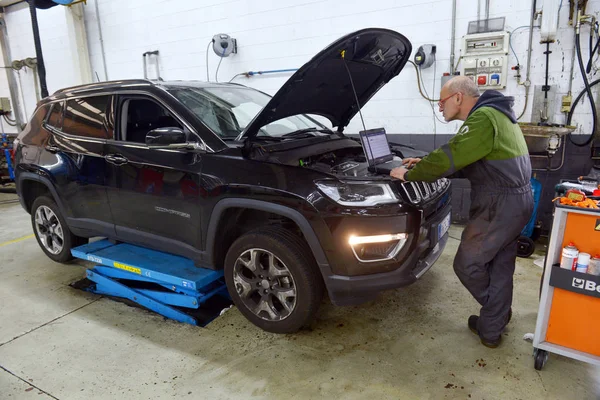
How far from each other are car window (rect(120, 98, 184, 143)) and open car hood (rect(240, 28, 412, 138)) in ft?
3.24

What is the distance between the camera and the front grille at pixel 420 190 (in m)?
2.26

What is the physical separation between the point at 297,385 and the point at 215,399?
44 cm

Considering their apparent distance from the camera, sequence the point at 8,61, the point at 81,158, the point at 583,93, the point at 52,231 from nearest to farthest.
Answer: the point at 81,158
the point at 52,231
the point at 583,93
the point at 8,61

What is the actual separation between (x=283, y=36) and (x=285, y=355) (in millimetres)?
4549

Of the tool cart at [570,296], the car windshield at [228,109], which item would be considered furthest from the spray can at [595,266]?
the car windshield at [228,109]

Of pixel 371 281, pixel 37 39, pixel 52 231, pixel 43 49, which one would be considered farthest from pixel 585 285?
pixel 43 49

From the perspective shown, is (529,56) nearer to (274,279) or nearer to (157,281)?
(274,279)

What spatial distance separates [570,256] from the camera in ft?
6.50

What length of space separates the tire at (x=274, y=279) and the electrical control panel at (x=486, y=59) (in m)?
3.30

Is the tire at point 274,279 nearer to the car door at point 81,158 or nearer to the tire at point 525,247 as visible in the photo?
the car door at point 81,158

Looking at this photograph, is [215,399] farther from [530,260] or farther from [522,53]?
[522,53]

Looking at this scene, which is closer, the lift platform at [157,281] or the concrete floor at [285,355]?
the concrete floor at [285,355]

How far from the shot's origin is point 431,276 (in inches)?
132

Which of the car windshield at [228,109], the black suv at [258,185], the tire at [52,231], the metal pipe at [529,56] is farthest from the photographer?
the metal pipe at [529,56]
